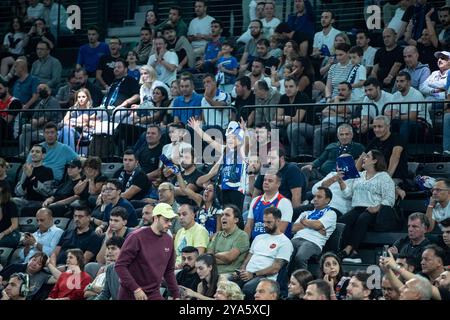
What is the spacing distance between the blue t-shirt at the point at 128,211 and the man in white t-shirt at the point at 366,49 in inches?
177

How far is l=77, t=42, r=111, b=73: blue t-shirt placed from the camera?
74.4 ft

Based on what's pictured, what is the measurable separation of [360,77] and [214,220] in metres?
3.48

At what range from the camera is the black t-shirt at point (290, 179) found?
1683 cm

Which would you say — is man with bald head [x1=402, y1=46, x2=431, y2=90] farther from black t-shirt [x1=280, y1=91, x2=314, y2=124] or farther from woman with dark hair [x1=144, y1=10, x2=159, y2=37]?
woman with dark hair [x1=144, y1=10, x2=159, y2=37]

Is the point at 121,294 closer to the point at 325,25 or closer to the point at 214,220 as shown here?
the point at 214,220

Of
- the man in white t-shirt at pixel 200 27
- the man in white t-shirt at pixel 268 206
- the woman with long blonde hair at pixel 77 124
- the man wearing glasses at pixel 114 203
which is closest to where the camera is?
the man in white t-shirt at pixel 268 206

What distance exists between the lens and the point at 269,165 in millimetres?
17109

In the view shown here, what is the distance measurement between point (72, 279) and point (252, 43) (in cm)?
643

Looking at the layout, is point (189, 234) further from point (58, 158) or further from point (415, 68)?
point (415, 68)

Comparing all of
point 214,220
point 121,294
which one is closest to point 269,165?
point 214,220

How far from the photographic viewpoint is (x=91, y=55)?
2275cm

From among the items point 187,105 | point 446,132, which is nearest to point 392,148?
point 446,132

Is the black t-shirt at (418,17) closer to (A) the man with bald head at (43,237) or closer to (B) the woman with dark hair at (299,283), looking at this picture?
(A) the man with bald head at (43,237)

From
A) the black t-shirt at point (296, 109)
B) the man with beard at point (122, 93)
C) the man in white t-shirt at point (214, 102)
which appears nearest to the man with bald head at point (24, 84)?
the man with beard at point (122, 93)
